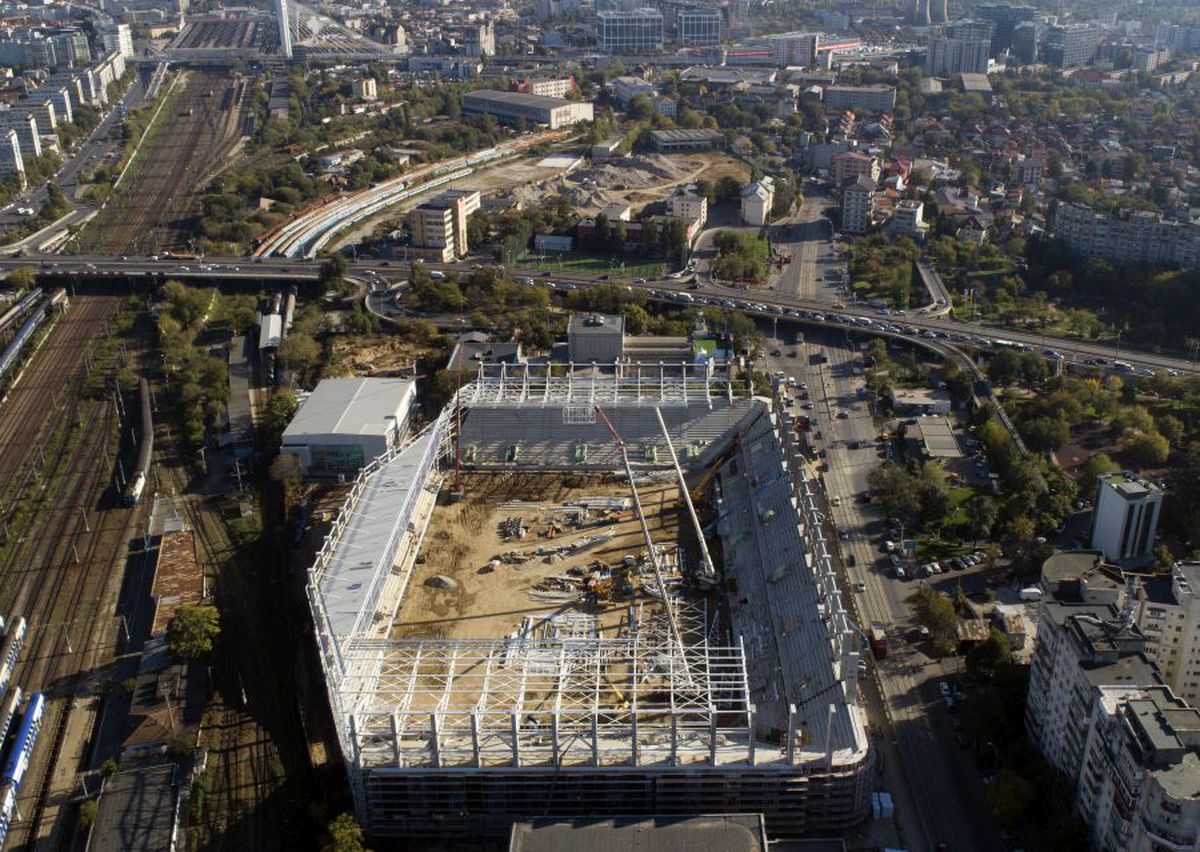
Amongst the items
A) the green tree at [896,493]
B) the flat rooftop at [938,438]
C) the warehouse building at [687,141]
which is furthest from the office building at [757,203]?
the green tree at [896,493]

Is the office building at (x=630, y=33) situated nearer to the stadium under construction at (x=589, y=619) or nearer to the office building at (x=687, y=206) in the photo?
the office building at (x=687, y=206)

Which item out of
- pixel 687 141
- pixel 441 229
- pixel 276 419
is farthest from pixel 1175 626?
pixel 687 141

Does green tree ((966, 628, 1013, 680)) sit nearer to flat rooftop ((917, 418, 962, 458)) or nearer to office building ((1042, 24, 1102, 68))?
flat rooftop ((917, 418, 962, 458))

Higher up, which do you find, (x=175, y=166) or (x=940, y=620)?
(x=175, y=166)

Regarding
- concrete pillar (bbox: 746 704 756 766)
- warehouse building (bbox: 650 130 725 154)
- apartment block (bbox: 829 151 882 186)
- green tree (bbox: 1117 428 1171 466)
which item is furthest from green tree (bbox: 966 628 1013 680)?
warehouse building (bbox: 650 130 725 154)

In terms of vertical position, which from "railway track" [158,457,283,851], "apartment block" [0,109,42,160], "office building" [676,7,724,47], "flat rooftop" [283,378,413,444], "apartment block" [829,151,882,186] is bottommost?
"railway track" [158,457,283,851]

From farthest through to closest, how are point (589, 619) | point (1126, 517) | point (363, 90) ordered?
point (363, 90) → point (1126, 517) → point (589, 619)

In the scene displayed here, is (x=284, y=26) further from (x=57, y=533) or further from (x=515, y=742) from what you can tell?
(x=515, y=742)

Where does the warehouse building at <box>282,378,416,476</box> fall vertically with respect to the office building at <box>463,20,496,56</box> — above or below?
below

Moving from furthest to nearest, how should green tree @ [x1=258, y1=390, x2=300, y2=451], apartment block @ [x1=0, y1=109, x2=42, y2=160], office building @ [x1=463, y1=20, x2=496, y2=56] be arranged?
office building @ [x1=463, y1=20, x2=496, y2=56] < apartment block @ [x1=0, y1=109, x2=42, y2=160] < green tree @ [x1=258, y1=390, x2=300, y2=451]
